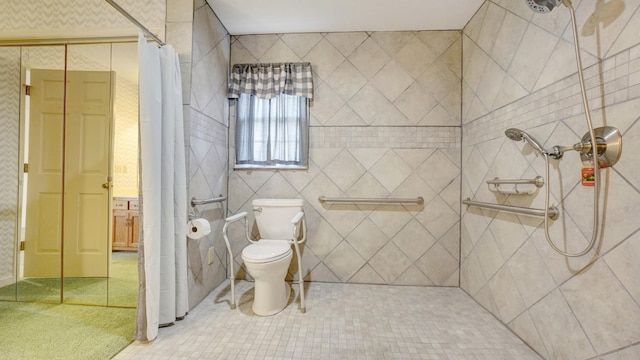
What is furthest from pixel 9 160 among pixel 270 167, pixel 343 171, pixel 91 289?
pixel 343 171

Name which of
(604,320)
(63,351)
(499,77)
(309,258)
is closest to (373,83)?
(499,77)

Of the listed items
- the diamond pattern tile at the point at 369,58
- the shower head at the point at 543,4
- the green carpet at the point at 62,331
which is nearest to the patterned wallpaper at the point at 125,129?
the green carpet at the point at 62,331

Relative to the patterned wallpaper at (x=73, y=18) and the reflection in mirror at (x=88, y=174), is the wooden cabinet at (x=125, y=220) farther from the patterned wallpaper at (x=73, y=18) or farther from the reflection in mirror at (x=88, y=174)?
the patterned wallpaper at (x=73, y=18)

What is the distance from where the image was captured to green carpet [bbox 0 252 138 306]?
1.99m

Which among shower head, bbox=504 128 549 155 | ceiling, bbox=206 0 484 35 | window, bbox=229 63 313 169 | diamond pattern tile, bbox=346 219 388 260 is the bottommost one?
diamond pattern tile, bbox=346 219 388 260

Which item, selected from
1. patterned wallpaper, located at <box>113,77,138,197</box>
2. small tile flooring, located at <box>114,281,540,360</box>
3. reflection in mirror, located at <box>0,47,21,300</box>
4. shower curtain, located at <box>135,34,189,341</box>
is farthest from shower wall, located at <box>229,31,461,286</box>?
reflection in mirror, located at <box>0,47,21,300</box>

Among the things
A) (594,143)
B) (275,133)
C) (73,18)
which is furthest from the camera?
(275,133)

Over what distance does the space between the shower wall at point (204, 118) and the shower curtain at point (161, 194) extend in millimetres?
180

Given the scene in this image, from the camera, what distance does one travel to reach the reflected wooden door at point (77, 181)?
2291 millimetres

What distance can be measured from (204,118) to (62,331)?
1.65 meters

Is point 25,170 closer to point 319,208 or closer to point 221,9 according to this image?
point 221,9

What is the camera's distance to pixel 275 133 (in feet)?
8.02

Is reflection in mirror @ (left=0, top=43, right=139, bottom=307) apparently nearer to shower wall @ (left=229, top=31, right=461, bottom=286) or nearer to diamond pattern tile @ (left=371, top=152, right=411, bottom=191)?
shower wall @ (left=229, top=31, right=461, bottom=286)

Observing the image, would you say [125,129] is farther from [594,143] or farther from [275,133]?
[594,143]
